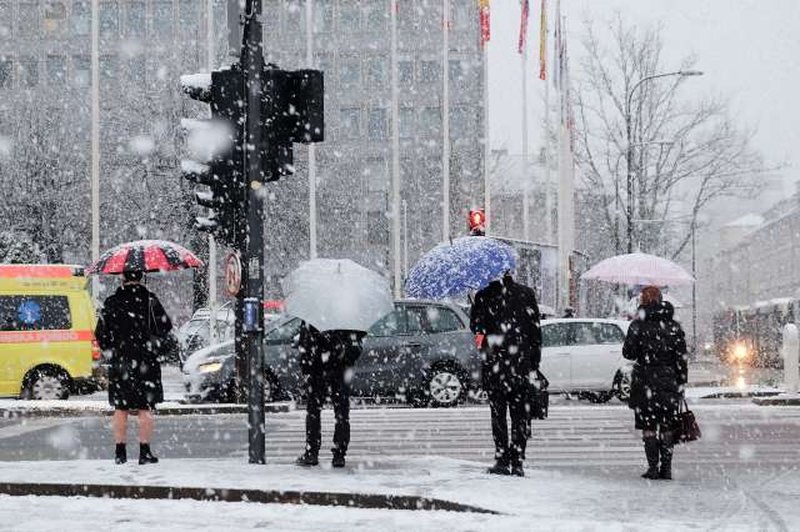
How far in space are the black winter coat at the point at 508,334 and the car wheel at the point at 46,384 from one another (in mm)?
13186

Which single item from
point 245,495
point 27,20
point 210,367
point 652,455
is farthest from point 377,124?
point 245,495

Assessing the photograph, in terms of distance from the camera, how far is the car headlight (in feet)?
65.0

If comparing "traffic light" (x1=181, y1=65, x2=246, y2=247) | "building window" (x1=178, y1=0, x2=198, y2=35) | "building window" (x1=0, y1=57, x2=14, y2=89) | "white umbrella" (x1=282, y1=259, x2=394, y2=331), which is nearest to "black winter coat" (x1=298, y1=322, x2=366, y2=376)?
"white umbrella" (x1=282, y1=259, x2=394, y2=331)

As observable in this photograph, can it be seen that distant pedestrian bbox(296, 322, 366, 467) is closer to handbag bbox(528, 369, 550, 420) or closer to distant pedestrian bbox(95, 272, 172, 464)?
distant pedestrian bbox(95, 272, 172, 464)

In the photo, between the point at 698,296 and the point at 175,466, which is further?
the point at 698,296

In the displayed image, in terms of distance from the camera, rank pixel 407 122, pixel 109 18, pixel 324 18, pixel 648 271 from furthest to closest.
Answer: pixel 407 122
pixel 324 18
pixel 109 18
pixel 648 271

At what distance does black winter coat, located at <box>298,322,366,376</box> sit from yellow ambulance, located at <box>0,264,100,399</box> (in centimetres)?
1195

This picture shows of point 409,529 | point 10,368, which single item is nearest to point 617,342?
point 10,368

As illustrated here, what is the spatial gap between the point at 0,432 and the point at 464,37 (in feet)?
181

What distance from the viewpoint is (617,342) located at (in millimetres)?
21391

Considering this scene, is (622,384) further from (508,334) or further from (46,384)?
(508,334)

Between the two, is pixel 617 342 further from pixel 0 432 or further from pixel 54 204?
pixel 54 204

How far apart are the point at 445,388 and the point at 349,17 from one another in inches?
1966

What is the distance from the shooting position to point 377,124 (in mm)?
69438
